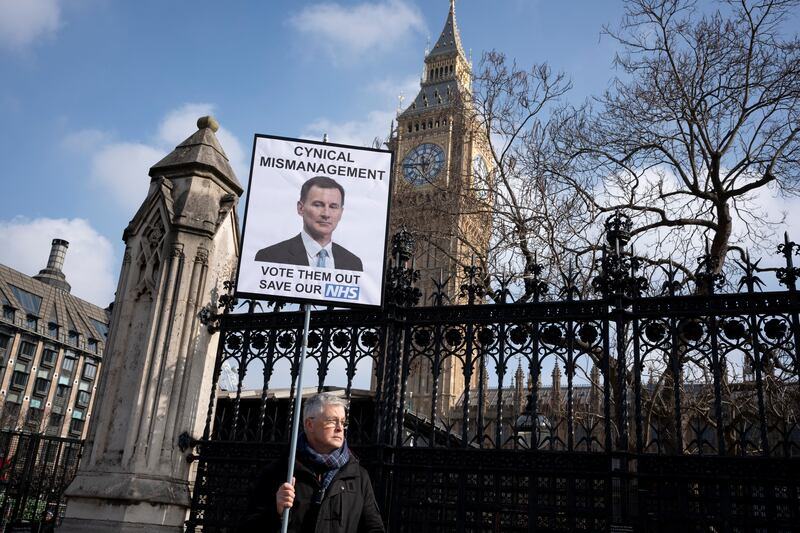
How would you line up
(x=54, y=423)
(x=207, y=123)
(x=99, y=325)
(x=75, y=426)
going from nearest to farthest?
(x=207, y=123) → (x=54, y=423) → (x=75, y=426) → (x=99, y=325)

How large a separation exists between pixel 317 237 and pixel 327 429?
4.01 metres

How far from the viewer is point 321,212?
7.96 m

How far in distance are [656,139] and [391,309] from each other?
7.57m

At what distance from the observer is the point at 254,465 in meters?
7.84

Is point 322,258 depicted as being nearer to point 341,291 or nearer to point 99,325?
point 341,291

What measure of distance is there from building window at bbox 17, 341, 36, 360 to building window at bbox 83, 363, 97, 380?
257 inches

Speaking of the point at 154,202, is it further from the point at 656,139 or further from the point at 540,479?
the point at 656,139

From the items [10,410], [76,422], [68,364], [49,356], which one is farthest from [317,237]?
[76,422]

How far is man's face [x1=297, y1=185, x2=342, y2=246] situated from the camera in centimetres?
788

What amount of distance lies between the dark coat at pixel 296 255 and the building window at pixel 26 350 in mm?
58989

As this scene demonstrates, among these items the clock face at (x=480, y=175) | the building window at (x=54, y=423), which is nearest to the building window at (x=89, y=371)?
the building window at (x=54, y=423)

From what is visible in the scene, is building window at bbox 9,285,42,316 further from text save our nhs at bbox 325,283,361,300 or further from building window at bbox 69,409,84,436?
text save our nhs at bbox 325,283,361,300

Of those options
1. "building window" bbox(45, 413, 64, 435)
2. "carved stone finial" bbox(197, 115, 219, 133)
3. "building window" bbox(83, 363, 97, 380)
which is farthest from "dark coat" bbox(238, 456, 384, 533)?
"building window" bbox(83, 363, 97, 380)

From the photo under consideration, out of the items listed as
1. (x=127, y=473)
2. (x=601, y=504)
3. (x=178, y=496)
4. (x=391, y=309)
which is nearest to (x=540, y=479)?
(x=601, y=504)
